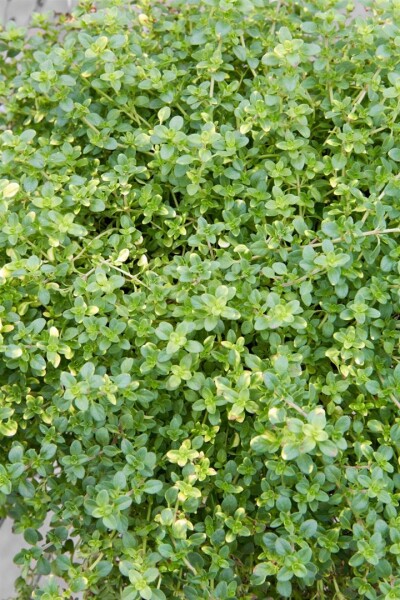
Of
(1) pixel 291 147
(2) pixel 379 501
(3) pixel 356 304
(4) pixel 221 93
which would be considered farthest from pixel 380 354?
(4) pixel 221 93

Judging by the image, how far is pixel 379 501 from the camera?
1123mm

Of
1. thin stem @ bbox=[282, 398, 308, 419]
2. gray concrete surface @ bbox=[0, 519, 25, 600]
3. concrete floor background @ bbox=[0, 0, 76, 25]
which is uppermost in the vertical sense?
concrete floor background @ bbox=[0, 0, 76, 25]

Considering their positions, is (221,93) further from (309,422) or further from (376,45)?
(309,422)

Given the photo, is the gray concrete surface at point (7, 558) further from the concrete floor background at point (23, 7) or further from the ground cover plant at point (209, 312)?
the concrete floor background at point (23, 7)

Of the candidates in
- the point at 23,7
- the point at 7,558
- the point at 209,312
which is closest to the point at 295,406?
the point at 209,312

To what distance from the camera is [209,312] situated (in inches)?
46.3

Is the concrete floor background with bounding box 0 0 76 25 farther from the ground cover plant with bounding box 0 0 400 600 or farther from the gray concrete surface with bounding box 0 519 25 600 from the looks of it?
the gray concrete surface with bounding box 0 519 25 600

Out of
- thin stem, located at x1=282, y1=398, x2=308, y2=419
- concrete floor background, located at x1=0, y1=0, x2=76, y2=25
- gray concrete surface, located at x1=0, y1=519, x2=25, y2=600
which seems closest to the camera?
thin stem, located at x1=282, y1=398, x2=308, y2=419

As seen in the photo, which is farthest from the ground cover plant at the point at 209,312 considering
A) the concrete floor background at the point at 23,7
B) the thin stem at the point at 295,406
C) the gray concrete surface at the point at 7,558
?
the concrete floor background at the point at 23,7

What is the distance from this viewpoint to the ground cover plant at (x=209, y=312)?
3.75ft

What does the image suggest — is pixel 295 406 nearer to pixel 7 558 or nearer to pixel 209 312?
pixel 209 312

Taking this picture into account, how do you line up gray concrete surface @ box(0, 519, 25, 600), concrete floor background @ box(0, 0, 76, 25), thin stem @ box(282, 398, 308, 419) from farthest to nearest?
concrete floor background @ box(0, 0, 76, 25) → gray concrete surface @ box(0, 519, 25, 600) → thin stem @ box(282, 398, 308, 419)

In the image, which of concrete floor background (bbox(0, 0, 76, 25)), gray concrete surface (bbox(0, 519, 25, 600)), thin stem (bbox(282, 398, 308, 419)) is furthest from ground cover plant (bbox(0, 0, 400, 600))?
concrete floor background (bbox(0, 0, 76, 25))

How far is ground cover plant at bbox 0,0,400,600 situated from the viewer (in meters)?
1.14
